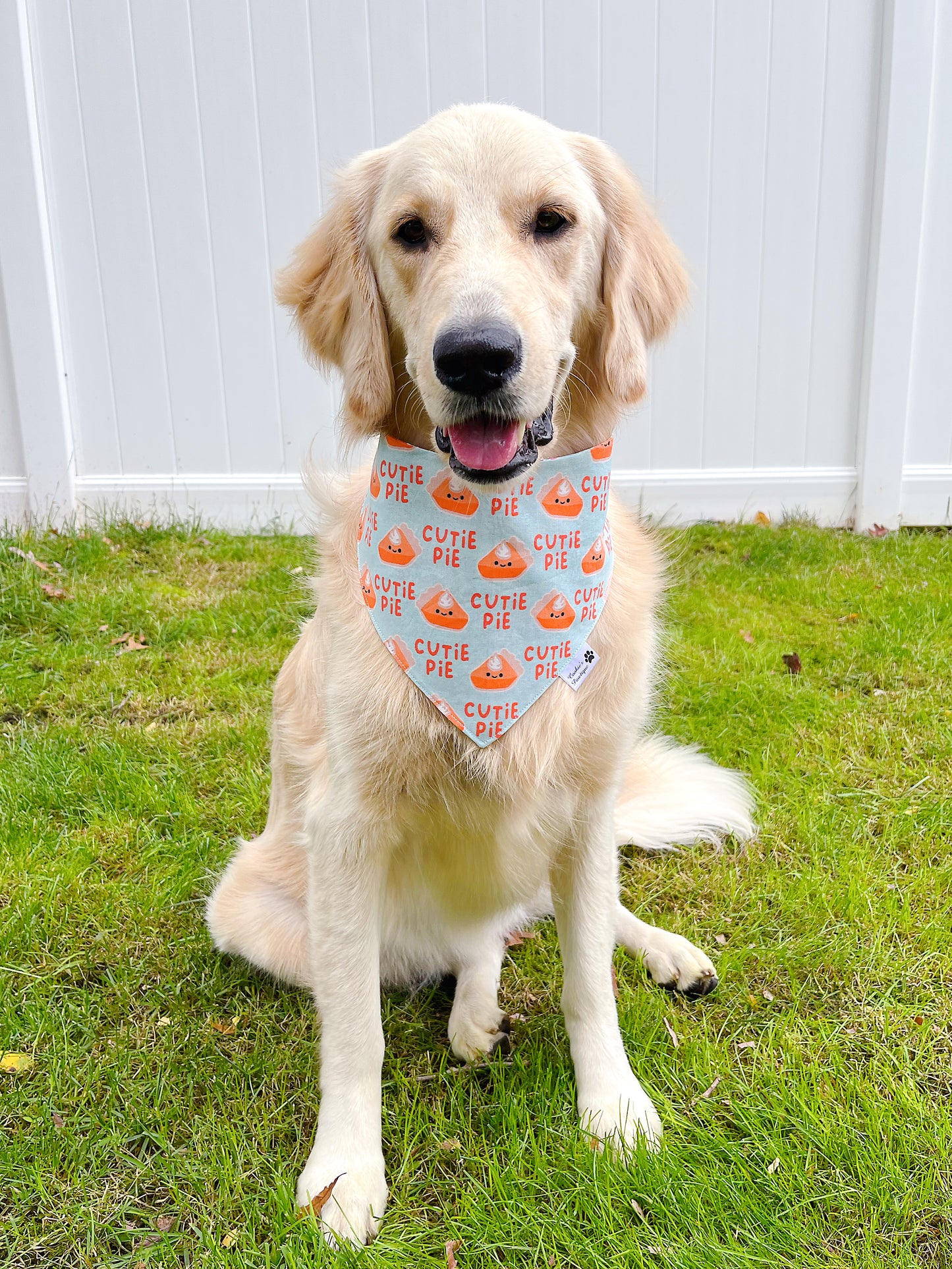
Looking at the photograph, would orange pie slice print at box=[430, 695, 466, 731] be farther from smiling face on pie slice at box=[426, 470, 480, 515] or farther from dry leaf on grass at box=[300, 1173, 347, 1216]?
dry leaf on grass at box=[300, 1173, 347, 1216]

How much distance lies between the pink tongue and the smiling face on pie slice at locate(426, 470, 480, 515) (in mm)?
108

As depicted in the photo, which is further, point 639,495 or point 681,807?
point 639,495

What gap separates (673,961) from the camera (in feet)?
6.21

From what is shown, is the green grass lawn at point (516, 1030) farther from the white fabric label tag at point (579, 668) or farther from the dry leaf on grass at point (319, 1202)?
the white fabric label tag at point (579, 668)

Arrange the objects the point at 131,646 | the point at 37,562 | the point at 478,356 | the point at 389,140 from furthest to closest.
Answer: the point at 389,140 → the point at 37,562 → the point at 131,646 → the point at 478,356

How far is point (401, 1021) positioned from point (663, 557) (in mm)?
1137

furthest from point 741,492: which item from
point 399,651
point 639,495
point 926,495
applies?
point 399,651

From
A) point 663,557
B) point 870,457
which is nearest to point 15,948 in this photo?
point 663,557

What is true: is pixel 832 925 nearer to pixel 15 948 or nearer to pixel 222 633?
pixel 15 948

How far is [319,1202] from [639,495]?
13.7ft

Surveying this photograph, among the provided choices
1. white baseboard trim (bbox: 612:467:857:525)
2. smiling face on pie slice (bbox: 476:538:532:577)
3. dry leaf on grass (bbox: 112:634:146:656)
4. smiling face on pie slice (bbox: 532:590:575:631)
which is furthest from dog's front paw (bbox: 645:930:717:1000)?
white baseboard trim (bbox: 612:467:857:525)

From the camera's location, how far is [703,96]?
15.0ft

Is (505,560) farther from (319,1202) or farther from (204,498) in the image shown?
(204,498)

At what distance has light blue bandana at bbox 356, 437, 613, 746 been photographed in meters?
1.52
